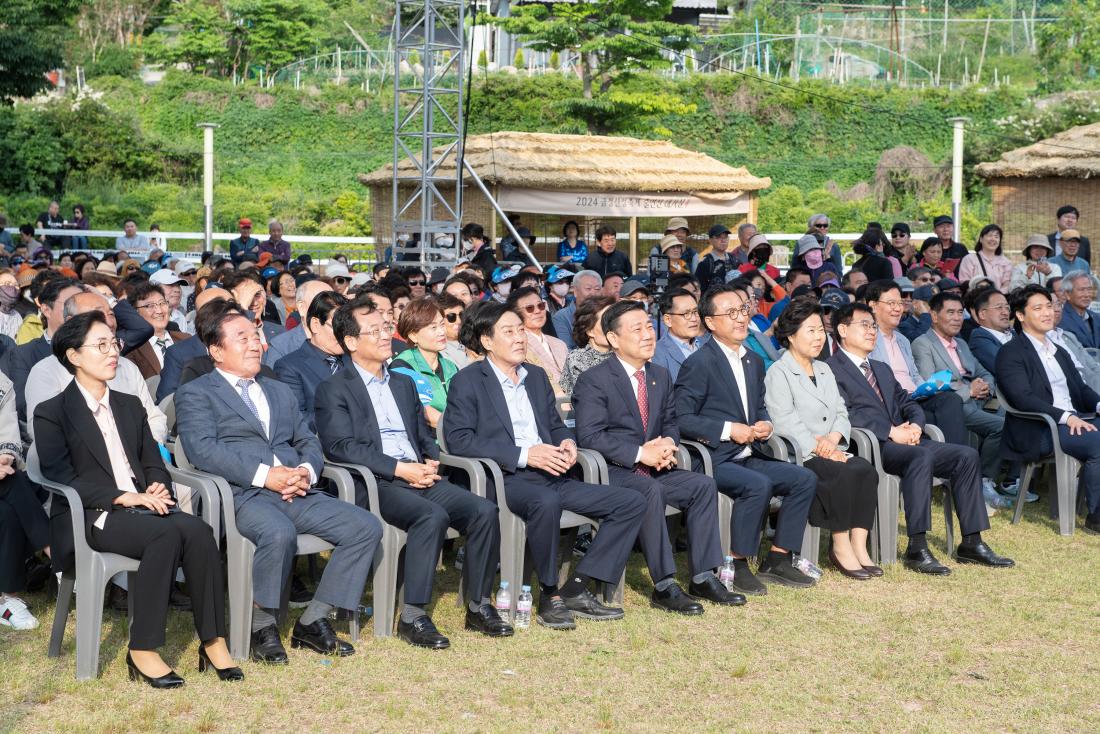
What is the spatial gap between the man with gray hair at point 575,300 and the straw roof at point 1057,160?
1073 centimetres

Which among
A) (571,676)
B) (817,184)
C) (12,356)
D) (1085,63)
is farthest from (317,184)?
(571,676)

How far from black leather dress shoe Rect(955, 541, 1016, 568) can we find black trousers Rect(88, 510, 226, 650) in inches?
156

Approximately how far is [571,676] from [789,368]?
8.06 ft

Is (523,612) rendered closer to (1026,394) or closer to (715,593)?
(715,593)

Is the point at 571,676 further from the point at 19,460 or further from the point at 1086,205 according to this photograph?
the point at 1086,205

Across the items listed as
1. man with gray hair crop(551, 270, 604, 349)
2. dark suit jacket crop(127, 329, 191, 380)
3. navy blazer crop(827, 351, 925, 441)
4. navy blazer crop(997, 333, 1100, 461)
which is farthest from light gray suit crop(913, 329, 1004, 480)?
dark suit jacket crop(127, 329, 191, 380)

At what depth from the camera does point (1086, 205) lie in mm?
17719

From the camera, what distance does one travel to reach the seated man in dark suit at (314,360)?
6.08 meters

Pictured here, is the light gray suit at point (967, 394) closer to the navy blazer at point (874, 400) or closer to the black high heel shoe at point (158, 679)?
the navy blazer at point (874, 400)

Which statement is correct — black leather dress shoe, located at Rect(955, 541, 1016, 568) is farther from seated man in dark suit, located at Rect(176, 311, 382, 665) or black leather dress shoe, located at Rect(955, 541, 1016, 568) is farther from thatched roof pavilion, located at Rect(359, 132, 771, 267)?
thatched roof pavilion, located at Rect(359, 132, 771, 267)

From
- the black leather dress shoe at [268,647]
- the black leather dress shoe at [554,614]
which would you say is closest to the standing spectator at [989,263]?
the black leather dress shoe at [554,614]

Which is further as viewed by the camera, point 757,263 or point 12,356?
point 757,263

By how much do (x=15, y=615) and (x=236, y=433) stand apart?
1223 millimetres

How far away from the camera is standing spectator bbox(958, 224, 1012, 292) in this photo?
12.0 metres
